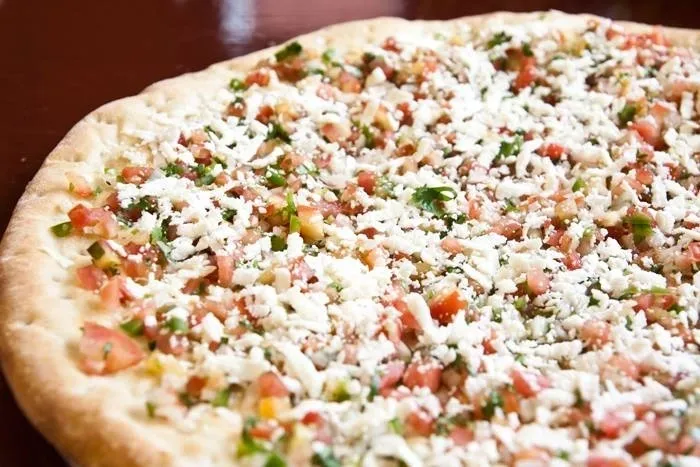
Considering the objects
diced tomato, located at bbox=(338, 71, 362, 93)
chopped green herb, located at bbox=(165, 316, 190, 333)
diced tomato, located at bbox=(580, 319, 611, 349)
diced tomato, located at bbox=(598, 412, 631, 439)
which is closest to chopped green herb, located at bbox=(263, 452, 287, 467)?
chopped green herb, located at bbox=(165, 316, 190, 333)

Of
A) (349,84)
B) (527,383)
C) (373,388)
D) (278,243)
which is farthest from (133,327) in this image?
(349,84)

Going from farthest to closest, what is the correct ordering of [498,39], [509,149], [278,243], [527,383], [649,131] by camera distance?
[498,39]
[649,131]
[509,149]
[278,243]
[527,383]

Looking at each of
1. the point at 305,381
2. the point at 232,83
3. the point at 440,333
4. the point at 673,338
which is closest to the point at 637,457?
the point at 673,338

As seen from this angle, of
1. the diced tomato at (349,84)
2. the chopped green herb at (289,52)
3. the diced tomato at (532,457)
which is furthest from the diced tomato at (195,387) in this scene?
the chopped green herb at (289,52)

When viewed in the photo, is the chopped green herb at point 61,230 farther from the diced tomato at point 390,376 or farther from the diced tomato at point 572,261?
the diced tomato at point 572,261

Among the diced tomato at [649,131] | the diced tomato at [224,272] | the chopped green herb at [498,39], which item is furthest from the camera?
the chopped green herb at [498,39]

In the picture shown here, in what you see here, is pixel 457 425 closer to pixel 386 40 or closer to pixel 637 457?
pixel 637 457

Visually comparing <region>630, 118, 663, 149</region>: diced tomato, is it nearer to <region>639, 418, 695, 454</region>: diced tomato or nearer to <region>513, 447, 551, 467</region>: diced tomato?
<region>639, 418, 695, 454</region>: diced tomato

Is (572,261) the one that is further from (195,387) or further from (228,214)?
(195,387)

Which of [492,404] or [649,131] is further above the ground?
[649,131]
